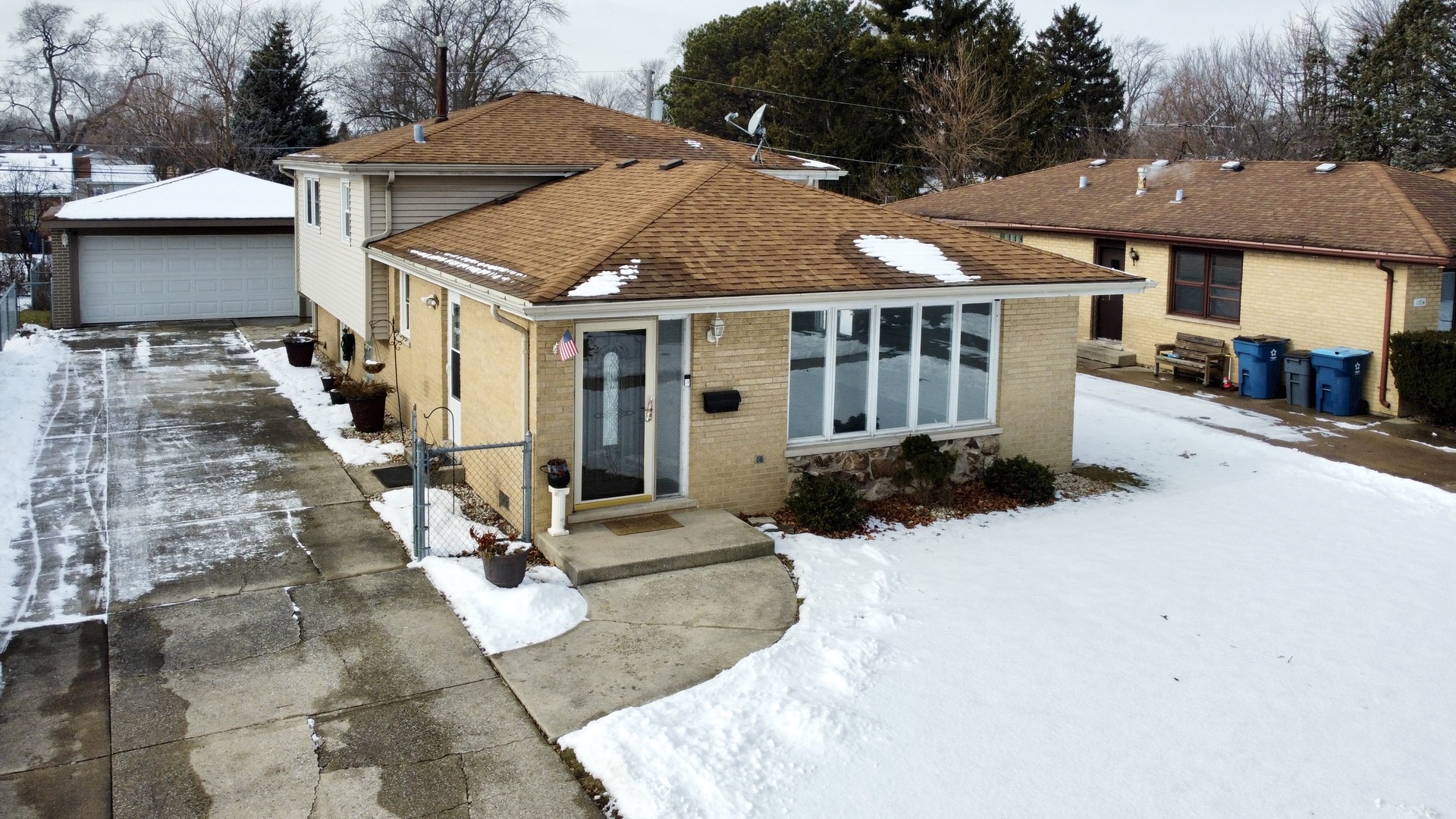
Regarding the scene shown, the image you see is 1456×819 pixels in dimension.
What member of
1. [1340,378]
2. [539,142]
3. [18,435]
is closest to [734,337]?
[539,142]

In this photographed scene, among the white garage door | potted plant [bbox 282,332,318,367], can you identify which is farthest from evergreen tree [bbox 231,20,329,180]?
potted plant [bbox 282,332,318,367]

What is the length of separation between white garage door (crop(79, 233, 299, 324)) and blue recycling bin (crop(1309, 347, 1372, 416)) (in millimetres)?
21026

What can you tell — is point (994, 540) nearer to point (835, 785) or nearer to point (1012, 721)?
point (1012, 721)

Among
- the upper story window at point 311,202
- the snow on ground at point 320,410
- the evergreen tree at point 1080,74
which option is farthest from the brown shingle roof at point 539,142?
the evergreen tree at point 1080,74

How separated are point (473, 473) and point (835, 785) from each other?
7.15m

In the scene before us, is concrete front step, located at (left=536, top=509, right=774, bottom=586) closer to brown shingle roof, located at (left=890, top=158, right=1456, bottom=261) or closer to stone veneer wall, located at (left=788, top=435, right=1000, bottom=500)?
stone veneer wall, located at (left=788, top=435, right=1000, bottom=500)

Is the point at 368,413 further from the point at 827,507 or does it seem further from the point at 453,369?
the point at 827,507

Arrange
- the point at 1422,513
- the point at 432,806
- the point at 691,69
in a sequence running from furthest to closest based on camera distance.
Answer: the point at 691,69 < the point at 1422,513 < the point at 432,806

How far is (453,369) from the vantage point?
14.1 metres

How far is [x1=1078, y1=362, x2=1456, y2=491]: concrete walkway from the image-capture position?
49.3 ft

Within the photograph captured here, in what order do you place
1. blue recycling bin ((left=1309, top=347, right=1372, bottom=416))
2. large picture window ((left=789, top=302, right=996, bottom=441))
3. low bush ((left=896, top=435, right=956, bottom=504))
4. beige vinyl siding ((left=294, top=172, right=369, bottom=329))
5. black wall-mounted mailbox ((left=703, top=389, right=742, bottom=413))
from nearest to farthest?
black wall-mounted mailbox ((left=703, top=389, right=742, bottom=413))
low bush ((left=896, top=435, right=956, bottom=504))
large picture window ((left=789, top=302, right=996, bottom=441))
beige vinyl siding ((left=294, top=172, right=369, bottom=329))
blue recycling bin ((left=1309, top=347, right=1372, bottom=416))

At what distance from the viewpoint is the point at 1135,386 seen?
67.1 ft

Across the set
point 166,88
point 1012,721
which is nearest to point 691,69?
point 166,88

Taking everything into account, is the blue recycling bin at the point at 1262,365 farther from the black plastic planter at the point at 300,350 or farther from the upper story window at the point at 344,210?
the black plastic planter at the point at 300,350
